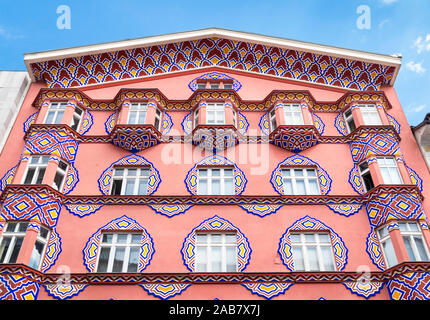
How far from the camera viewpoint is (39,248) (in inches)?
583

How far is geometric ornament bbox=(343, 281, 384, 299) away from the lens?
1401cm

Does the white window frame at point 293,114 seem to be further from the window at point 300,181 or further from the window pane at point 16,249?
the window pane at point 16,249

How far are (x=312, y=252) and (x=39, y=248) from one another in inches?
391

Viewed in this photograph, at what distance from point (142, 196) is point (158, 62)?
889cm

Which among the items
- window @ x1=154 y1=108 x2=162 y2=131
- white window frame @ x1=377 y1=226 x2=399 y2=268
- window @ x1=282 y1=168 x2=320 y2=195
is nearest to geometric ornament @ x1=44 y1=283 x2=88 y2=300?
window @ x1=154 y1=108 x2=162 y2=131

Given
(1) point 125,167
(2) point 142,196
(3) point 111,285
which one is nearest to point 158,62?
(1) point 125,167

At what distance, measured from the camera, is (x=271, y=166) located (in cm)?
1791

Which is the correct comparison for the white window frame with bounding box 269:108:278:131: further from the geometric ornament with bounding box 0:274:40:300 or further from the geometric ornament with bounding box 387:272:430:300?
the geometric ornament with bounding box 0:274:40:300

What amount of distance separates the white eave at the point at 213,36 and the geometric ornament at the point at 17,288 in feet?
38.3

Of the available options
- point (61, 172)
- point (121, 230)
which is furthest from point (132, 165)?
point (121, 230)

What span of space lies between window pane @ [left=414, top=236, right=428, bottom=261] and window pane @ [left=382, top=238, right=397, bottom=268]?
89 centimetres

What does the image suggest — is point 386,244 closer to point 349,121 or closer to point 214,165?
point 349,121

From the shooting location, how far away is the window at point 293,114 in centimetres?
1941

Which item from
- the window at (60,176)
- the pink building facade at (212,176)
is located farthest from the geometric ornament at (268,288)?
the window at (60,176)
